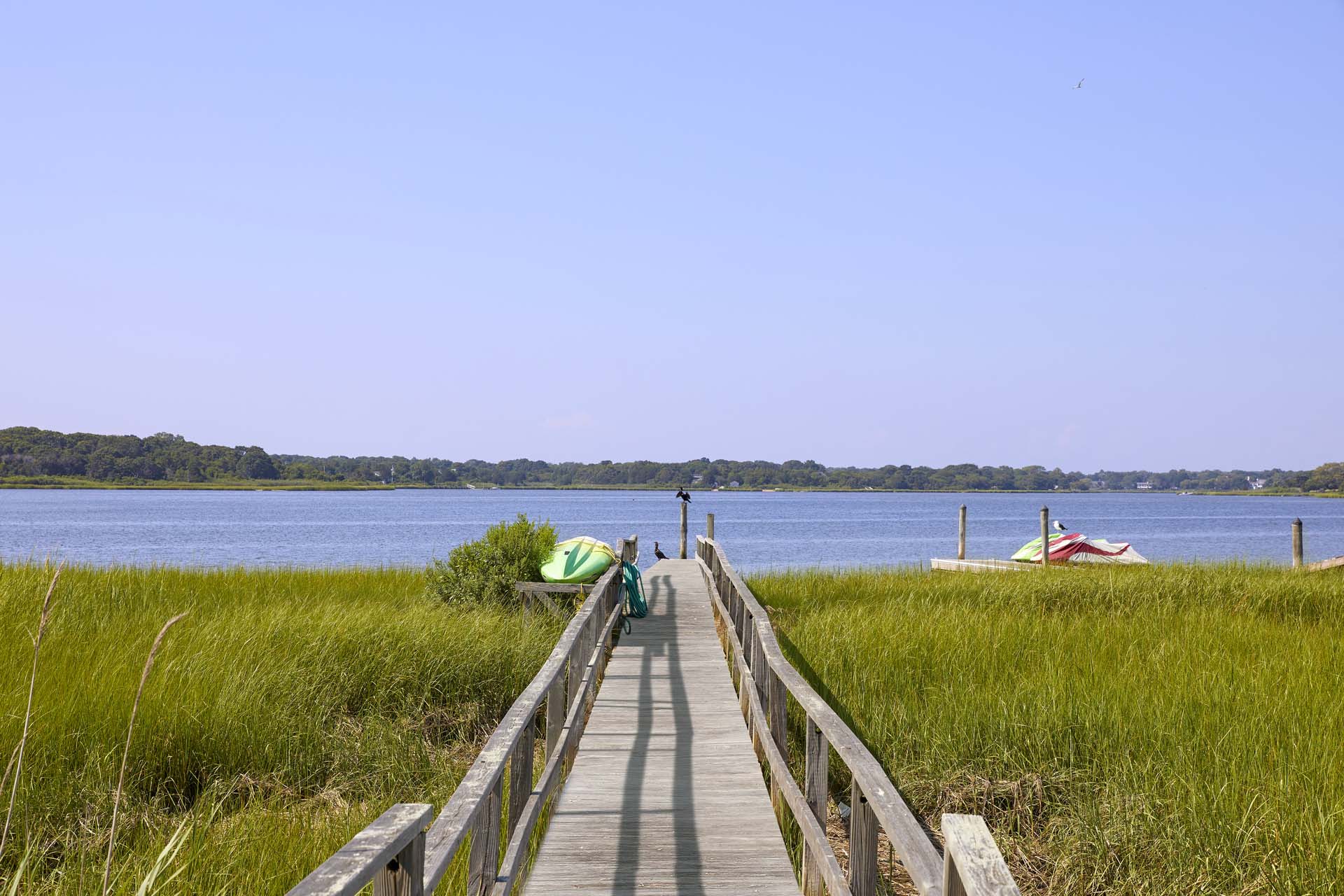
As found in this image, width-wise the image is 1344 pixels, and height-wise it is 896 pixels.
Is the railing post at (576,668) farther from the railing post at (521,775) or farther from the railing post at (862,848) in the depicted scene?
the railing post at (862,848)

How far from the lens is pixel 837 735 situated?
4.50 meters

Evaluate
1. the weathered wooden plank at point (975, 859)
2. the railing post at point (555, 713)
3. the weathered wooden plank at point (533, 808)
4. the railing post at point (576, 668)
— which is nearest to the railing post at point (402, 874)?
the weathered wooden plank at point (975, 859)

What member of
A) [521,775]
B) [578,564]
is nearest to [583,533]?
[578,564]

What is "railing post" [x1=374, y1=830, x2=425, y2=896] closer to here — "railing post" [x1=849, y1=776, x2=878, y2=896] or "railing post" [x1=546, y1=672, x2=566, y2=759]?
"railing post" [x1=849, y1=776, x2=878, y2=896]

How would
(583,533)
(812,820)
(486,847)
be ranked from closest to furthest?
(486,847), (812,820), (583,533)

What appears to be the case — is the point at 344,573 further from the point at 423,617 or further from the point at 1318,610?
the point at 1318,610

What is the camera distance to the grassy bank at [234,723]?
546 cm

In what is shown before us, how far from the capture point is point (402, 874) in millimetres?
2484

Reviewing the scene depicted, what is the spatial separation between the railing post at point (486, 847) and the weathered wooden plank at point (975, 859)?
215cm

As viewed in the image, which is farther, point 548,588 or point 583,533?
point 583,533

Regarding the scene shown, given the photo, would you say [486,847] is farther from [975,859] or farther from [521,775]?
[975,859]

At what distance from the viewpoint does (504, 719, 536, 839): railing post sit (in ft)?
16.5

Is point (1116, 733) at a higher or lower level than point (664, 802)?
higher

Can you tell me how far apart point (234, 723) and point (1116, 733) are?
21.7ft
